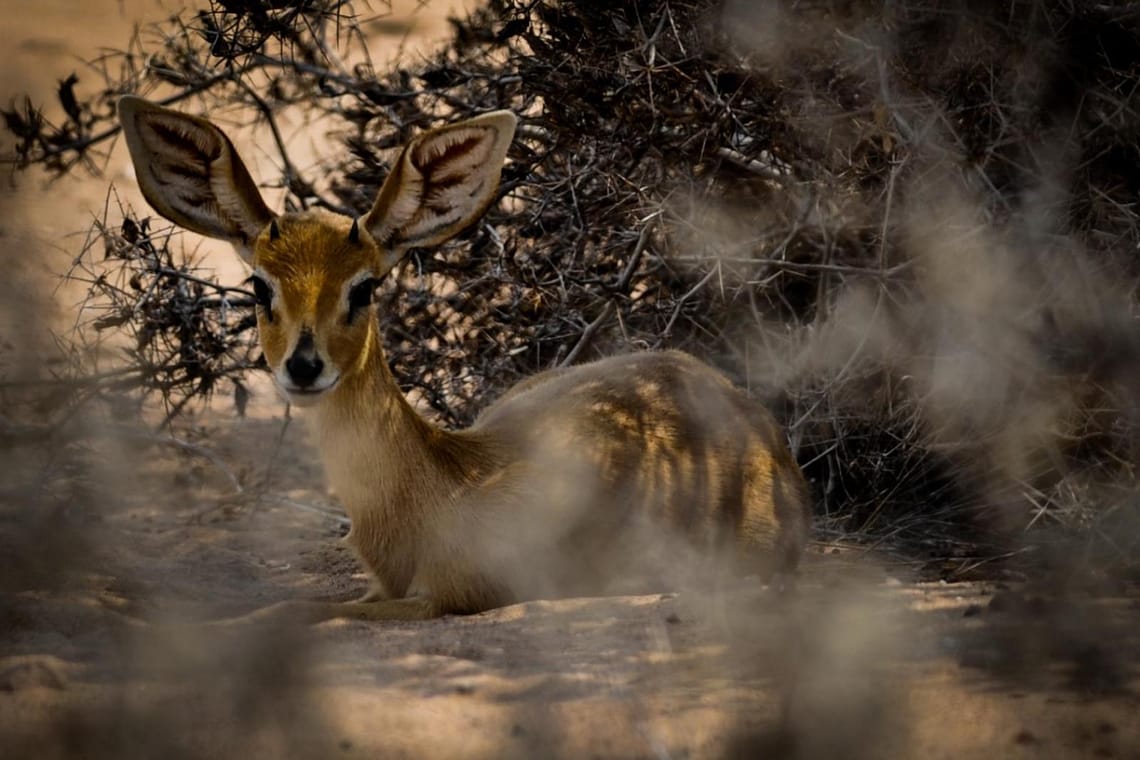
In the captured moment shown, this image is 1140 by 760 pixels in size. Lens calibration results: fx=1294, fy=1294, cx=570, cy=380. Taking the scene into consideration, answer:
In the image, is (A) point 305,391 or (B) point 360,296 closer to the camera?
(A) point 305,391

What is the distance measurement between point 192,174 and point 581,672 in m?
2.09

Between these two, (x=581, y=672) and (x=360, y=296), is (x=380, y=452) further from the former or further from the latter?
(x=581, y=672)

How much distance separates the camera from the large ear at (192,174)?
4.15 meters

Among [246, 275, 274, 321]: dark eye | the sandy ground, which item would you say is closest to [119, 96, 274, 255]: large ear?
[246, 275, 274, 321]: dark eye

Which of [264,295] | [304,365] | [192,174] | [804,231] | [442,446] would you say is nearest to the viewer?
[304,365]

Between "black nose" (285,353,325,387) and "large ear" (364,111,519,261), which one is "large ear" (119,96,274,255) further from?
"black nose" (285,353,325,387)

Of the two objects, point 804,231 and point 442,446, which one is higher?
point 804,231

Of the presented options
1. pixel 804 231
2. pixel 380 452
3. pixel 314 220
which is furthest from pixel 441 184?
pixel 804 231

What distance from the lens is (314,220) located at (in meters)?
4.27

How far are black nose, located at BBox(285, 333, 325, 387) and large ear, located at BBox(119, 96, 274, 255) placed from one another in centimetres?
61

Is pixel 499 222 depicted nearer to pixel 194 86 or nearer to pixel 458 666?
pixel 194 86

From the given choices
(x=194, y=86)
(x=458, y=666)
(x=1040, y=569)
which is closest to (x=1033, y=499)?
(x=1040, y=569)

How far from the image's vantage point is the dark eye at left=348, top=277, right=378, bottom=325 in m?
4.14

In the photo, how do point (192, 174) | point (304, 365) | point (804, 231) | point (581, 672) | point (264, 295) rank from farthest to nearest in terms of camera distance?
point (804, 231) < point (192, 174) < point (264, 295) < point (304, 365) < point (581, 672)
